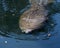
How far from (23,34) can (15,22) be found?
0.54 meters

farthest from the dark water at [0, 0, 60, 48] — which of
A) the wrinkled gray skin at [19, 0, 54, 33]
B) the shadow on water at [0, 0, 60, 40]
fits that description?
the wrinkled gray skin at [19, 0, 54, 33]

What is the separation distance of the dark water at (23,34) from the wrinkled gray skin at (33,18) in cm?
11

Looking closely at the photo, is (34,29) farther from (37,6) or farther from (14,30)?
(37,6)

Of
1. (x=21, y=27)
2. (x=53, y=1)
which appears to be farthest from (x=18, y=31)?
(x=53, y=1)

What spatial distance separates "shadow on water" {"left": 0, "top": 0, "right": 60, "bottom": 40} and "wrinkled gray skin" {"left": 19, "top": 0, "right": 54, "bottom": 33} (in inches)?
3.9

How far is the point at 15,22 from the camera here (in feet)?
17.4

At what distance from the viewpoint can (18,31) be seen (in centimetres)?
495

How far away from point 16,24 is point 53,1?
1.33 meters

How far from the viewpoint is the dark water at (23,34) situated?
4668 millimetres

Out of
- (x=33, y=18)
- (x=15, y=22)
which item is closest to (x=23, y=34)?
(x=33, y=18)

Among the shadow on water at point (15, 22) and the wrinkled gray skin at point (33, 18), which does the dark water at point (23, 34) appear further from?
the wrinkled gray skin at point (33, 18)

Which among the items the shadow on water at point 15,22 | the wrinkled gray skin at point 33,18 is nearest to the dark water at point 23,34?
the shadow on water at point 15,22

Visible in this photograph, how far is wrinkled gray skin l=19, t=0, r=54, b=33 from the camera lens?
4.86 m

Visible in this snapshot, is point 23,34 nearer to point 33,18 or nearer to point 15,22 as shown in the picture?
point 33,18
